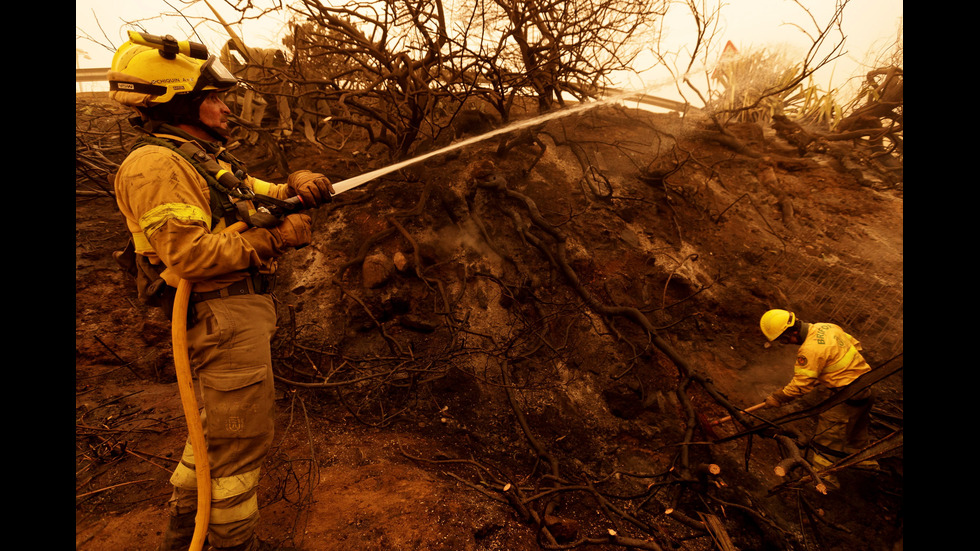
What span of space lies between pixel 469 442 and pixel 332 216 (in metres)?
3.40

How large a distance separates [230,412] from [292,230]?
3.17ft

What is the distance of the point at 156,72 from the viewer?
1.96m

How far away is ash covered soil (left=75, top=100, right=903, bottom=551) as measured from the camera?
8.81ft

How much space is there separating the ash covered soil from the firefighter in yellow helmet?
34 centimetres

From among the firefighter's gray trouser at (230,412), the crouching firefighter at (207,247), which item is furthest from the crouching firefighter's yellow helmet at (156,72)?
the firefighter's gray trouser at (230,412)

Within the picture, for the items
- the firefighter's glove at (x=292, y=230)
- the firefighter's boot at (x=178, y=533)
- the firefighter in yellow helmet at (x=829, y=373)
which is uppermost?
the firefighter's glove at (x=292, y=230)

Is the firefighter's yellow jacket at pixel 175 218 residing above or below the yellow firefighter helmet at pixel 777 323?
above

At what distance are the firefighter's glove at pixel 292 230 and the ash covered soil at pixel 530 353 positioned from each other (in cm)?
139

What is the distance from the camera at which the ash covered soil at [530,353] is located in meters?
2.69

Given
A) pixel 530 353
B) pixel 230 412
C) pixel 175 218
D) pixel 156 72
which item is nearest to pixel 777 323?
pixel 530 353

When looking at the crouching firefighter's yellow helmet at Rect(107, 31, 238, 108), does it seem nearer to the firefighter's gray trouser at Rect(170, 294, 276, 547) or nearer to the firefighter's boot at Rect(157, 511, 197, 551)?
the firefighter's gray trouser at Rect(170, 294, 276, 547)

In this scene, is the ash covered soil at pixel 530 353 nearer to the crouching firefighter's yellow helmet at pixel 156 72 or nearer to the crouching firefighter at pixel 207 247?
the crouching firefighter at pixel 207 247

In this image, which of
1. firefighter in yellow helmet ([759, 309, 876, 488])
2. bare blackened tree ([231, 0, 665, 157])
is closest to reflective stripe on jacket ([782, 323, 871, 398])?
firefighter in yellow helmet ([759, 309, 876, 488])
